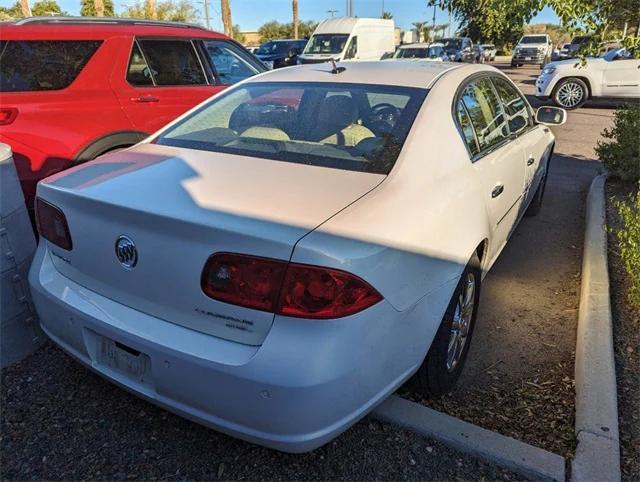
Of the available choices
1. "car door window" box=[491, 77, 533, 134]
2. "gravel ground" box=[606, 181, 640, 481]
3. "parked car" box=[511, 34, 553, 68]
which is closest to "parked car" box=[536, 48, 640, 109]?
"car door window" box=[491, 77, 533, 134]

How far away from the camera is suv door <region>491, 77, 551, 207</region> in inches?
153

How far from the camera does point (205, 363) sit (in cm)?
184

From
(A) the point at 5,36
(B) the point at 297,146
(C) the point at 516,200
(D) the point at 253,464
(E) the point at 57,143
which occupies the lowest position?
(D) the point at 253,464

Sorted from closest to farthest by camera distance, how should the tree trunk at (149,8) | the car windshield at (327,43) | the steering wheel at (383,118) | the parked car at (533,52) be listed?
the steering wheel at (383,118) → the car windshield at (327,43) → the tree trunk at (149,8) → the parked car at (533,52)

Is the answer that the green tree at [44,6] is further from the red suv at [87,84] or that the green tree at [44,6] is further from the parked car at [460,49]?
the red suv at [87,84]

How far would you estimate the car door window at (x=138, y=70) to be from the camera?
4.95 meters

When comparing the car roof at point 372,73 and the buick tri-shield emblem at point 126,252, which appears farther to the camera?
the car roof at point 372,73

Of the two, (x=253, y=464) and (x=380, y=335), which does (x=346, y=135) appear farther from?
(x=253, y=464)

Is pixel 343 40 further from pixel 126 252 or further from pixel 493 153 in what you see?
pixel 126 252

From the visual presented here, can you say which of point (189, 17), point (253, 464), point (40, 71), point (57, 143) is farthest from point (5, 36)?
point (189, 17)

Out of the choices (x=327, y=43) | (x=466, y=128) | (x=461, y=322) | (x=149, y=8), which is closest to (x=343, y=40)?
(x=327, y=43)

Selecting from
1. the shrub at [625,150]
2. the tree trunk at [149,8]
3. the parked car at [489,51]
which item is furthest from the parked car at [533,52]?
the shrub at [625,150]

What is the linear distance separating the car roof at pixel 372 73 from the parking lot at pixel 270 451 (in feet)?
5.38

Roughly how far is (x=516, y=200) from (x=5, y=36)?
4.26 meters
